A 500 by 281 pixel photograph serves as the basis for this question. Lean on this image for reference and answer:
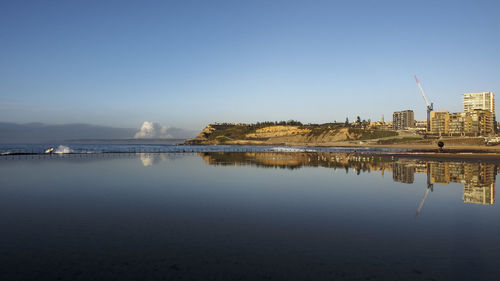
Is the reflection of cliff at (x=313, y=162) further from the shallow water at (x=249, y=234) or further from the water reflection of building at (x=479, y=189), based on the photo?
the shallow water at (x=249, y=234)

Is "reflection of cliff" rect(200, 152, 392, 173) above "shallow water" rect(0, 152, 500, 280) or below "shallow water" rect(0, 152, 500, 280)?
below

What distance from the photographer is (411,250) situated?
36.6 ft

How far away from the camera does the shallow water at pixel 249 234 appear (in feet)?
31.0

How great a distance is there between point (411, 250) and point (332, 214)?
5.76m

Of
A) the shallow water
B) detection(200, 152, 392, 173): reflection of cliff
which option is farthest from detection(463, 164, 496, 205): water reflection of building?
detection(200, 152, 392, 173): reflection of cliff

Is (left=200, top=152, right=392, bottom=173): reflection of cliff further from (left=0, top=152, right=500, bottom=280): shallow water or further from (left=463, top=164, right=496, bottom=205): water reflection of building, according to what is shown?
(left=0, top=152, right=500, bottom=280): shallow water

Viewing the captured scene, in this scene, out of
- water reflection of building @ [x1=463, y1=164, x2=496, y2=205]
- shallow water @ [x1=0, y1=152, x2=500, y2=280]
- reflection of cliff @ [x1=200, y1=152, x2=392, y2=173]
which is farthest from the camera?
reflection of cliff @ [x1=200, y1=152, x2=392, y2=173]

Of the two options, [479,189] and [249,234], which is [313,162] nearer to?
[479,189]

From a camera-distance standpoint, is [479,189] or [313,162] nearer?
[479,189]

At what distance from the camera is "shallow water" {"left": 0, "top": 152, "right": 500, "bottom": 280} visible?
9461mm

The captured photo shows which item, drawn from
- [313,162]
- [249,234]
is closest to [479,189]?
[249,234]

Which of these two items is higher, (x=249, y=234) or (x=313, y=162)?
(x=249, y=234)

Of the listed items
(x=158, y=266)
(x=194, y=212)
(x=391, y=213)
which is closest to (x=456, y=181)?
(x=391, y=213)

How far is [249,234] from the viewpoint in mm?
13117
